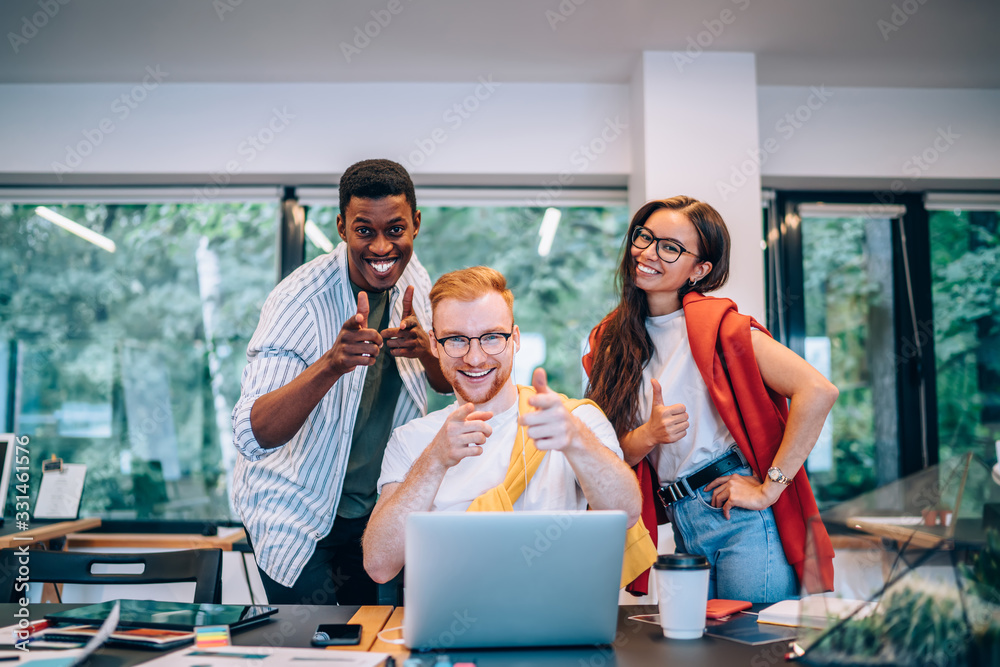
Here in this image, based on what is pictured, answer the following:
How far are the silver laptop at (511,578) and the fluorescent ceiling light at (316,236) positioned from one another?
2.95 m

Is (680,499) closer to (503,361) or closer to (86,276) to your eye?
(503,361)

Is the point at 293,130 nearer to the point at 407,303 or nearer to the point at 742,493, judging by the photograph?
the point at 407,303

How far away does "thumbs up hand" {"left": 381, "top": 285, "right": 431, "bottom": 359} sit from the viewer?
1.91 meters

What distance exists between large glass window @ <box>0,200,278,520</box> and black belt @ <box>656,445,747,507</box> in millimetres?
2674

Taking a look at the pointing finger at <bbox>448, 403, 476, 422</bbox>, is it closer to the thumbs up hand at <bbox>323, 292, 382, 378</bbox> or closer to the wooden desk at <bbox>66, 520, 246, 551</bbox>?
the thumbs up hand at <bbox>323, 292, 382, 378</bbox>

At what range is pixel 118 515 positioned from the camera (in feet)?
12.2

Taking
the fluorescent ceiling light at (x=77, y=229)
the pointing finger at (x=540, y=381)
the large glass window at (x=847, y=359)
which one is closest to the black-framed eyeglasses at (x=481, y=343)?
the pointing finger at (x=540, y=381)

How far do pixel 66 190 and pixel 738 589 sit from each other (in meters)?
3.83

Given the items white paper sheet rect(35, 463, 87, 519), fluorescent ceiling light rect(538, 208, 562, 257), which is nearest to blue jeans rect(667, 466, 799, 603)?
fluorescent ceiling light rect(538, 208, 562, 257)

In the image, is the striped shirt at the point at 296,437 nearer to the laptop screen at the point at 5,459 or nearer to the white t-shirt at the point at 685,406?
the white t-shirt at the point at 685,406

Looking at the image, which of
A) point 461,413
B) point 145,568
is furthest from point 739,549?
point 145,568

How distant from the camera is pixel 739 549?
1756 millimetres

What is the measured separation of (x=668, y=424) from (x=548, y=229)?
238 cm

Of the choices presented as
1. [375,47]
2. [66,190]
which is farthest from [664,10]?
[66,190]
